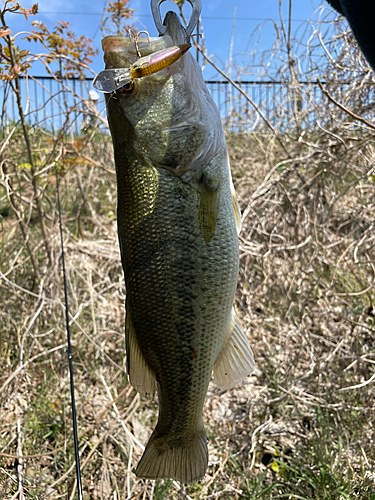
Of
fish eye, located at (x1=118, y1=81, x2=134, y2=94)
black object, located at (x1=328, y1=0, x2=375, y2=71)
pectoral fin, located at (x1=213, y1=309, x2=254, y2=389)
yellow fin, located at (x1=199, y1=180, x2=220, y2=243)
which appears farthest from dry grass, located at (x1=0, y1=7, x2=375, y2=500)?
black object, located at (x1=328, y1=0, x2=375, y2=71)

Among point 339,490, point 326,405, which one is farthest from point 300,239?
point 339,490

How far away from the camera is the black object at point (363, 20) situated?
751mm

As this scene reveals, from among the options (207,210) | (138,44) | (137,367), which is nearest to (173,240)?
(207,210)

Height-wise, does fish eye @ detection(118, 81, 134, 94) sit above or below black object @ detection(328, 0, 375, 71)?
above

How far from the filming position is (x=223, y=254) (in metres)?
1.25

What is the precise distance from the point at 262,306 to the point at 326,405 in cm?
116

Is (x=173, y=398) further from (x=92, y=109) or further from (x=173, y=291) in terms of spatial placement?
(x=92, y=109)

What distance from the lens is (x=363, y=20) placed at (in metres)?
0.76

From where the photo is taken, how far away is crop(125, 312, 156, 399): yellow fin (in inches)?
48.4

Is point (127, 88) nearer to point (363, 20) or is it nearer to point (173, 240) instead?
point (173, 240)

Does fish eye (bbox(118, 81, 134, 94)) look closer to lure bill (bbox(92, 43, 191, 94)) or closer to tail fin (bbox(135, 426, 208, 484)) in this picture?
lure bill (bbox(92, 43, 191, 94))

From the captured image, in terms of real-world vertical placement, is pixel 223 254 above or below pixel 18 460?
above

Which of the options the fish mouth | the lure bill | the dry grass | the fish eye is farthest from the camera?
the dry grass

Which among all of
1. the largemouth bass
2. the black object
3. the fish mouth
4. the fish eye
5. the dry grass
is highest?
the fish mouth
